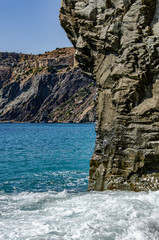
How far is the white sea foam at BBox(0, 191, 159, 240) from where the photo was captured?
5.40 metres

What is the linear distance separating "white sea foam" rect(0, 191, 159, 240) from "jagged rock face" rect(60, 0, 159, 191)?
35.0 inches

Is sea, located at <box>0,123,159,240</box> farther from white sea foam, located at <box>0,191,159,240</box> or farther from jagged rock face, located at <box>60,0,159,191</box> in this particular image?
jagged rock face, located at <box>60,0,159,191</box>

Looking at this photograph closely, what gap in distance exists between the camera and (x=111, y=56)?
380 inches

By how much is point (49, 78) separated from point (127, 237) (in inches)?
4814

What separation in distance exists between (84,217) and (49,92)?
119391 millimetres

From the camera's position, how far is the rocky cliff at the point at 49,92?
108m

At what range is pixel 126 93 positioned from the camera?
8.76 m

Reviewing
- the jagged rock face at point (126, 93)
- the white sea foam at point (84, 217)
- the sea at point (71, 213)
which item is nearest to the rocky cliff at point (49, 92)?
the sea at point (71, 213)

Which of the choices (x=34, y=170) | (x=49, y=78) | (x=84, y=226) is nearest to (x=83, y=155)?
(x=34, y=170)

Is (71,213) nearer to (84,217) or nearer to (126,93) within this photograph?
(84,217)

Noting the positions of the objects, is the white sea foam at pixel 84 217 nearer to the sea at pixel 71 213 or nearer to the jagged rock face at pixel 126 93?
the sea at pixel 71 213

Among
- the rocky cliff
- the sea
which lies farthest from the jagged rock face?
the rocky cliff

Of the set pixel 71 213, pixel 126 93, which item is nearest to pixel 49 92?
pixel 126 93

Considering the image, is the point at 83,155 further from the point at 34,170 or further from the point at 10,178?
the point at 10,178
